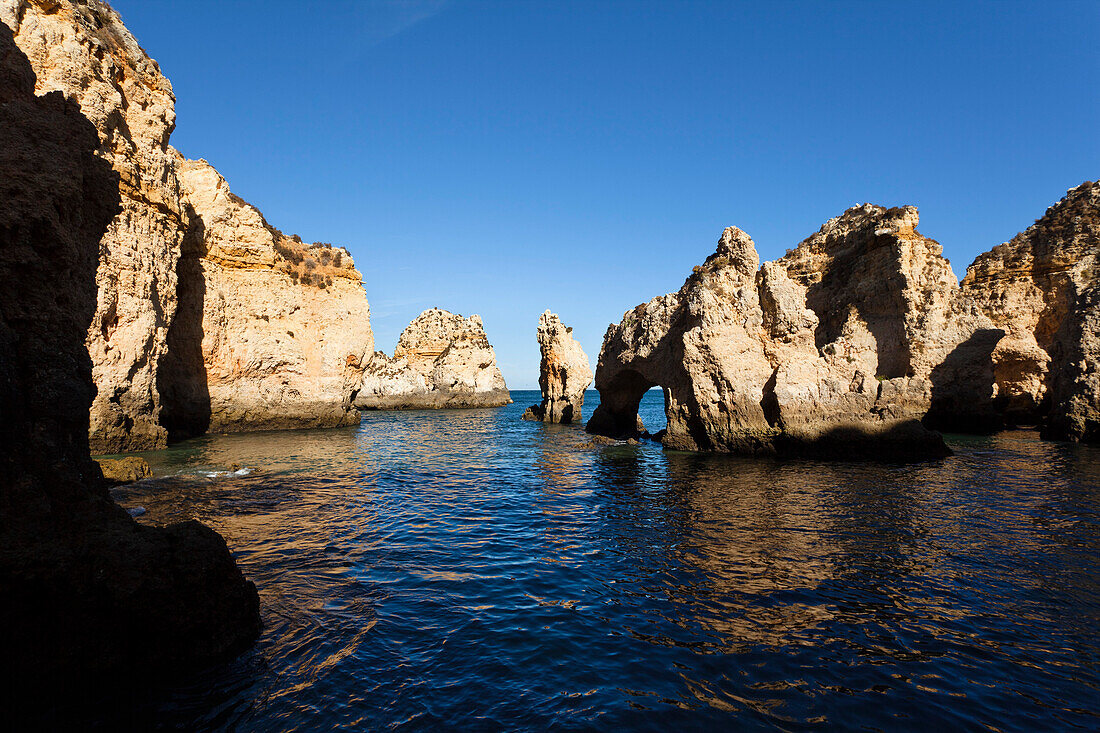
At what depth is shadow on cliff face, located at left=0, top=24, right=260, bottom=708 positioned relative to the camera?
15.6 feet

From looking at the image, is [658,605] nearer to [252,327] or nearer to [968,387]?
[968,387]

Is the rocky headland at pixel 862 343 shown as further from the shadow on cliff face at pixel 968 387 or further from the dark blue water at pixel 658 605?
the dark blue water at pixel 658 605

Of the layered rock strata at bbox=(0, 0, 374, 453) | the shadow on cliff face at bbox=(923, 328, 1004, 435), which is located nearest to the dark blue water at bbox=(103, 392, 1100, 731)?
the layered rock strata at bbox=(0, 0, 374, 453)

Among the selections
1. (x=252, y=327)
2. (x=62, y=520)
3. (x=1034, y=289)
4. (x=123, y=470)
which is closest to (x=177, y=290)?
(x=252, y=327)

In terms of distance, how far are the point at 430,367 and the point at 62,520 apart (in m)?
74.1

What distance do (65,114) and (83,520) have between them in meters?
5.11

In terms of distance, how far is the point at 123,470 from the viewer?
609 inches

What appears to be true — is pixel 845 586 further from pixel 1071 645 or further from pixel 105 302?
→ pixel 105 302

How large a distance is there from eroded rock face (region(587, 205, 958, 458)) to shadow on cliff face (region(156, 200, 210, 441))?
91.9 feet

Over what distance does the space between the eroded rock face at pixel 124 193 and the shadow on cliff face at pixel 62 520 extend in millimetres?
Answer: 18760

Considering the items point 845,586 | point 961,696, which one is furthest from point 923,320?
point 961,696

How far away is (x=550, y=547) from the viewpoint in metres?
11.2

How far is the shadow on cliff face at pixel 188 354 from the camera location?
1163 inches

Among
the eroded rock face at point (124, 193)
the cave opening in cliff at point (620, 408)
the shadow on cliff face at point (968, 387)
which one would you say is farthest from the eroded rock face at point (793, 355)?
the eroded rock face at point (124, 193)
